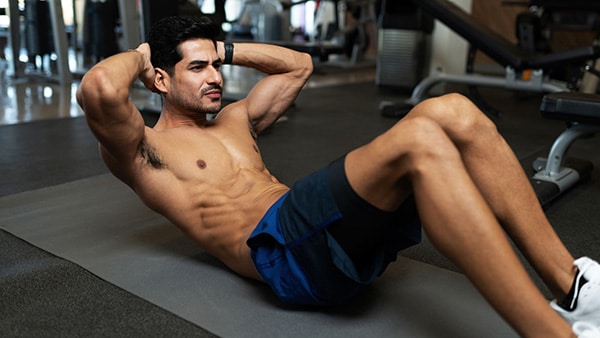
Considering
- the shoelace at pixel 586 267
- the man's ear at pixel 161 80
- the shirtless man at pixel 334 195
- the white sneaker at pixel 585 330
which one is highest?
the man's ear at pixel 161 80

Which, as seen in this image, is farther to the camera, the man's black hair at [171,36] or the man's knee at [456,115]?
the man's black hair at [171,36]

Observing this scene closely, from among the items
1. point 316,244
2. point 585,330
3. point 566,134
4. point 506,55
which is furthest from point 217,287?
point 506,55

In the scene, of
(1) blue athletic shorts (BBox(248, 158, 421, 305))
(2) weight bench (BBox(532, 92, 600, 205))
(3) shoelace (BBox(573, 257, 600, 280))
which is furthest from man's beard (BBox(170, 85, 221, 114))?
(2) weight bench (BBox(532, 92, 600, 205))

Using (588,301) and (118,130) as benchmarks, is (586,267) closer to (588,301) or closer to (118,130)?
(588,301)

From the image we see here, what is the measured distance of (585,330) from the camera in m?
1.01

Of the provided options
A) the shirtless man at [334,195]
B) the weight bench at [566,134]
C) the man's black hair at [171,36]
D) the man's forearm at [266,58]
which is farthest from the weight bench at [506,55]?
the man's black hair at [171,36]

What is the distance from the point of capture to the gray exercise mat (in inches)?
49.9

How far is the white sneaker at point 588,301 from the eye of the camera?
3.55ft

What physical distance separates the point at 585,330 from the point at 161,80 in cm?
116

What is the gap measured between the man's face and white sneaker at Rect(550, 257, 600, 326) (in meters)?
0.96

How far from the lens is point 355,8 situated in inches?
275

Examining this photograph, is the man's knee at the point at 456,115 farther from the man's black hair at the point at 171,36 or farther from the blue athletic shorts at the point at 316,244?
the man's black hair at the point at 171,36

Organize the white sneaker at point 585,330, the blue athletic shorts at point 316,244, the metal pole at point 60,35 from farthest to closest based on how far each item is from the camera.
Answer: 1. the metal pole at point 60,35
2. the blue athletic shorts at point 316,244
3. the white sneaker at point 585,330

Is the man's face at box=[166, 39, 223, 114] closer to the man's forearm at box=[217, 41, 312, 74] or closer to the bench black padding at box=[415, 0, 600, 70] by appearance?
the man's forearm at box=[217, 41, 312, 74]
